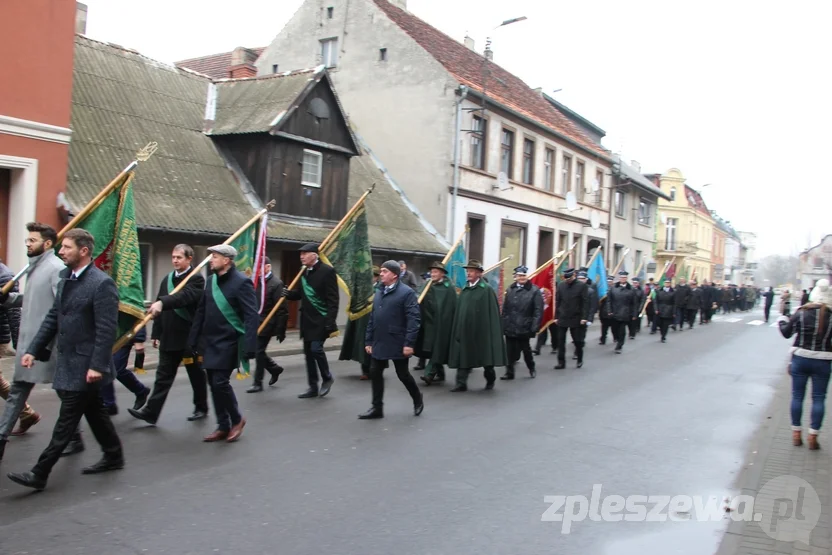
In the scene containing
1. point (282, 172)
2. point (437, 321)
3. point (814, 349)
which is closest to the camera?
point (814, 349)

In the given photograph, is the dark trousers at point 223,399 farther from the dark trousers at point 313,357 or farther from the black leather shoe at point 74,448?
the dark trousers at point 313,357

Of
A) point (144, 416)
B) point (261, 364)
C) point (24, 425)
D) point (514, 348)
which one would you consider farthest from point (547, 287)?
point (24, 425)

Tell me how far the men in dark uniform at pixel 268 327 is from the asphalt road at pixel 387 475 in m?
0.26

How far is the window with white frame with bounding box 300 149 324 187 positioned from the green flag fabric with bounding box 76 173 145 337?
Answer: 37.1 feet

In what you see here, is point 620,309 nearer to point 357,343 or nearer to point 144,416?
point 357,343

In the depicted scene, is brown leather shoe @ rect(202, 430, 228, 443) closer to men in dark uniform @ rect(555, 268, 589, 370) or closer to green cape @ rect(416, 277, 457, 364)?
green cape @ rect(416, 277, 457, 364)

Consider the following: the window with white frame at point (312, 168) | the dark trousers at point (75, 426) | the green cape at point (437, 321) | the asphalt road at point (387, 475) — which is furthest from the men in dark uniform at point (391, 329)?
the window with white frame at point (312, 168)

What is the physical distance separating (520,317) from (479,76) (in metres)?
17.1

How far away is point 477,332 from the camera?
1050 centimetres

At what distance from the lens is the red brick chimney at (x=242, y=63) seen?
2441 centimetres

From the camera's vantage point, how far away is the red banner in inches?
590

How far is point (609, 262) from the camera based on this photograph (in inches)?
1495

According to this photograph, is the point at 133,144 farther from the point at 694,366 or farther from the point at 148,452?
the point at 694,366

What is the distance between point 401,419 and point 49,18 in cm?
932
